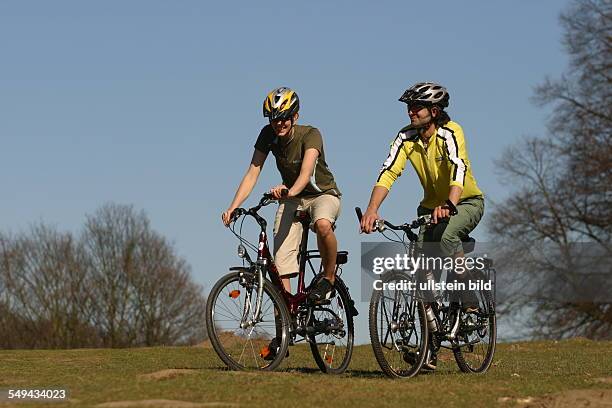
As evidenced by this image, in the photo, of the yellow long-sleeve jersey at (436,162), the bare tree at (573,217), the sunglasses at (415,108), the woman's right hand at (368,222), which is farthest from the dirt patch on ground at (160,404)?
the bare tree at (573,217)

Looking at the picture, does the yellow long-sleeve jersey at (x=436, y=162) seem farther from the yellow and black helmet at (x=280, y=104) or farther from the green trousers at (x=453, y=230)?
the yellow and black helmet at (x=280, y=104)

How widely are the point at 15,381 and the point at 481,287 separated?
4573mm

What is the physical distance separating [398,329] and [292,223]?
1.49m

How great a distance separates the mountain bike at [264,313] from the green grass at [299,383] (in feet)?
0.93

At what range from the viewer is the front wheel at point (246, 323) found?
10.2 meters

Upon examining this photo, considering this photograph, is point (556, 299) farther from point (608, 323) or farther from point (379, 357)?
point (379, 357)

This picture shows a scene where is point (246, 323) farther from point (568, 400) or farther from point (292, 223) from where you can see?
point (568, 400)

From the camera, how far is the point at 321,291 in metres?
11.1

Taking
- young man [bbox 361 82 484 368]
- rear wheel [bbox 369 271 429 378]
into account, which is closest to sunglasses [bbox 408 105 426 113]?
young man [bbox 361 82 484 368]

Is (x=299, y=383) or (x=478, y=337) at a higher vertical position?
(x=478, y=337)

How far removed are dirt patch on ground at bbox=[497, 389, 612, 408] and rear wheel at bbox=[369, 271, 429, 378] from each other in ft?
4.97

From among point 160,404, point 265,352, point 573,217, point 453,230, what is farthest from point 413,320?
point 573,217

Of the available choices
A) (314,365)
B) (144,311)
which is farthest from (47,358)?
(144,311)

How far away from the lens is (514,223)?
4216cm
